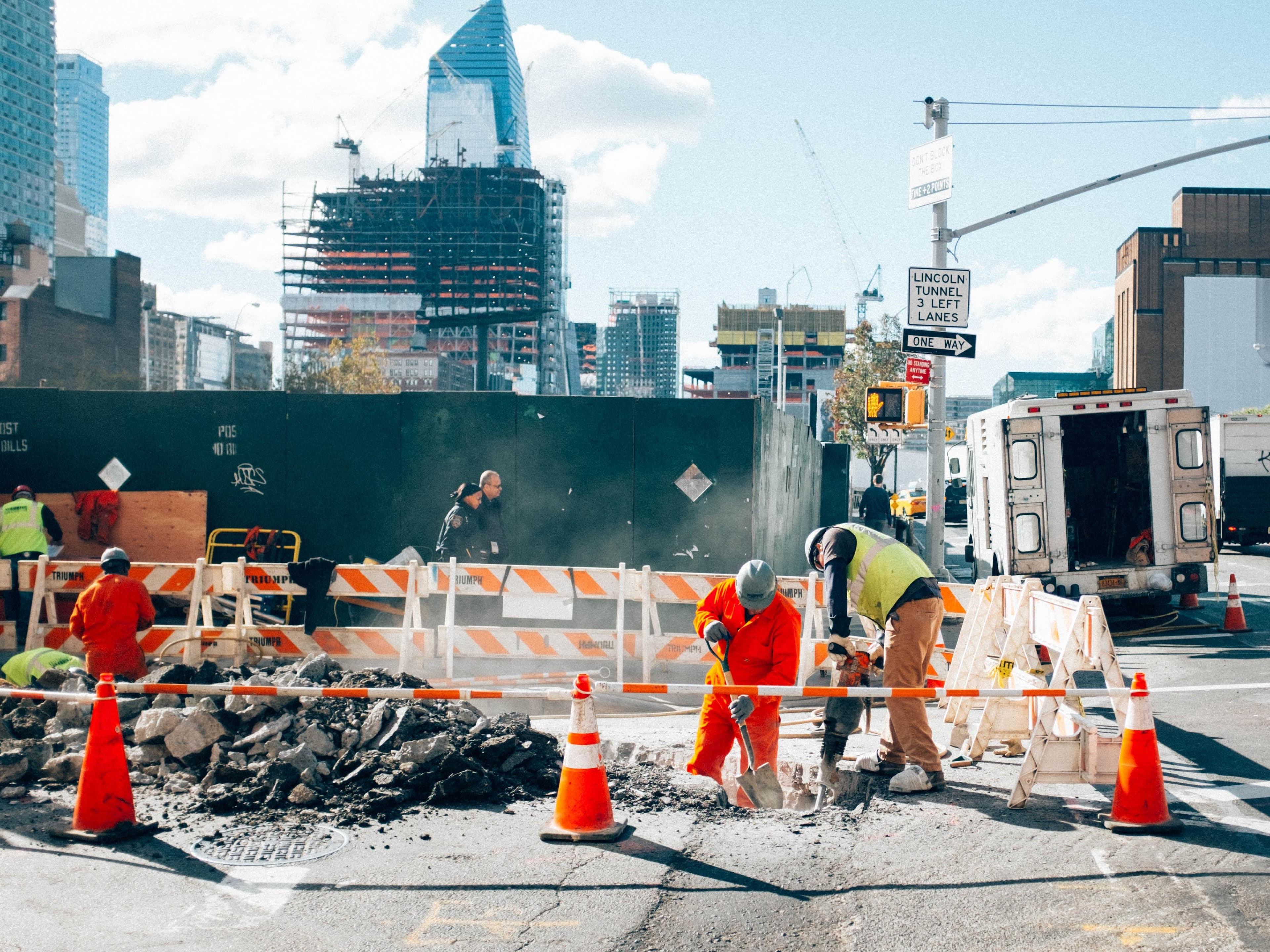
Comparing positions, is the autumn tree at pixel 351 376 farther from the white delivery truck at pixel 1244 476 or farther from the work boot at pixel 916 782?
the work boot at pixel 916 782

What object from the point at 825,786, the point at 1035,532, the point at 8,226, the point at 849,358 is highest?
the point at 8,226

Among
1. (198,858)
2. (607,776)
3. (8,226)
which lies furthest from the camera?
(8,226)

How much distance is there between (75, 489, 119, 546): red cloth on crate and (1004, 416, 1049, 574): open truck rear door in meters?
11.7

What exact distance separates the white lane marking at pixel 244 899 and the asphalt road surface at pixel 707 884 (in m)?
0.01

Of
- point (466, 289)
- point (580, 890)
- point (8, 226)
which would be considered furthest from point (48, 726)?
point (466, 289)

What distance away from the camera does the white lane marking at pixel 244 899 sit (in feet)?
16.8

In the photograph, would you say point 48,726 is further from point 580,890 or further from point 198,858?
point 580,890

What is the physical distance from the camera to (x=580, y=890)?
5473 millimetres

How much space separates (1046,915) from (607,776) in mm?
3090

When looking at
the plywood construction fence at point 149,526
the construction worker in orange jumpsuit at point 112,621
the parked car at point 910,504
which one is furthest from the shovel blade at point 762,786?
the parked car at point 910,504

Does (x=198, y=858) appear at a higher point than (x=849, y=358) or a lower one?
lower

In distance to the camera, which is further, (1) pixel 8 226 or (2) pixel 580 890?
(1) pixel 8 226

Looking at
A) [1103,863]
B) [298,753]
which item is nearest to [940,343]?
[1103,863]

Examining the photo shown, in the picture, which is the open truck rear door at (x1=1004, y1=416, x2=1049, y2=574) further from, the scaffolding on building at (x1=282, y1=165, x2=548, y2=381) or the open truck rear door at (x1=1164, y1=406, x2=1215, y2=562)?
the scaffolding on building at (x1=282, y1=165, x2=548, y2=381)
